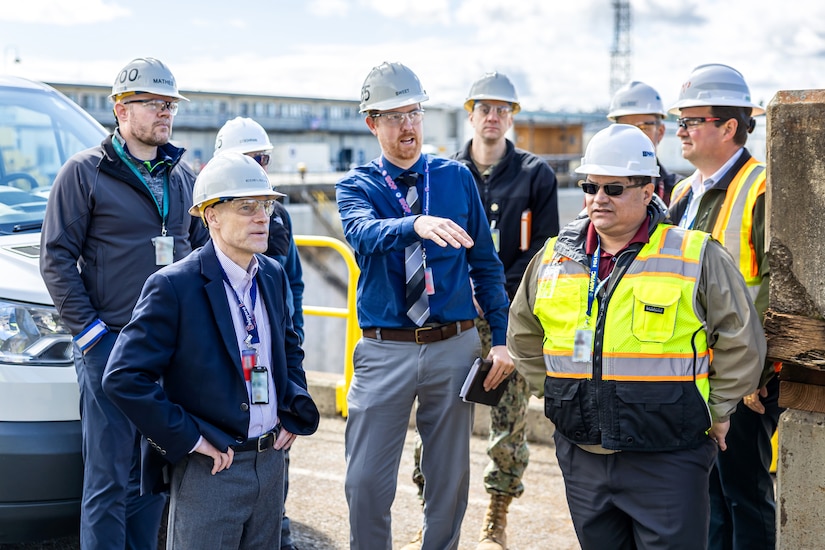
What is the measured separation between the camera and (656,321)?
3084 millimetres

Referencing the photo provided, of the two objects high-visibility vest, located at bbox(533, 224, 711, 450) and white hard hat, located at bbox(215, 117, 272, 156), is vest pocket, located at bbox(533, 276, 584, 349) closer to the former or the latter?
high-visibility vest, located at bbox(533, 224, 711, 450)

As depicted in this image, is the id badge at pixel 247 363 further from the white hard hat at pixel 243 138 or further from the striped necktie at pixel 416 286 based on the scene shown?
the white hard hat at pixel 243 138

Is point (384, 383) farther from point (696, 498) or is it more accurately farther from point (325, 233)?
point (325, 233)

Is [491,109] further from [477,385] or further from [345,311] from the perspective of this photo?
[345,311]

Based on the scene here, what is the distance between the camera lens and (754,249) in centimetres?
377

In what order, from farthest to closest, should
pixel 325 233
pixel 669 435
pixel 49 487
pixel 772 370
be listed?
pixel 325 233, pixel 49 487, pixel 772 370, pixel 669 435

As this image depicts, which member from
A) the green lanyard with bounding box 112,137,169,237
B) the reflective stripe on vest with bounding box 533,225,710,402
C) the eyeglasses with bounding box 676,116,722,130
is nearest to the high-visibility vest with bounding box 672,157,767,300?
the eyeglasses with bounding box 676,116,722,130

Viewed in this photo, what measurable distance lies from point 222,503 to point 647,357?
1.58 m

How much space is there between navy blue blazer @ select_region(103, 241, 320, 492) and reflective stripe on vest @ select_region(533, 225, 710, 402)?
1240mm

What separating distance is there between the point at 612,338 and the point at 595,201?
20.3 inches

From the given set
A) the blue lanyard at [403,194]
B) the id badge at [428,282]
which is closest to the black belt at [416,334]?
the id badge at [428,282]

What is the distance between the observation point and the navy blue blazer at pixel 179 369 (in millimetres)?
3008

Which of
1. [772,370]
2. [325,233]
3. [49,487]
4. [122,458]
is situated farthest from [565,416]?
[325,233]

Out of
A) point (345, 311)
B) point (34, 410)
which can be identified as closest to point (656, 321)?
point (34, 410)
